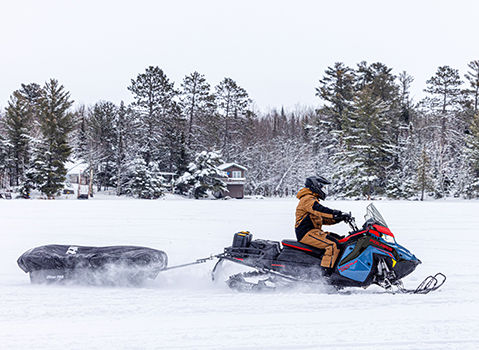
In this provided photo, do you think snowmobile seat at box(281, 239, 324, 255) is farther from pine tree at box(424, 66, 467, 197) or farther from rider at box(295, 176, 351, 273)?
pine tree at box(424, 66, 467, 197)

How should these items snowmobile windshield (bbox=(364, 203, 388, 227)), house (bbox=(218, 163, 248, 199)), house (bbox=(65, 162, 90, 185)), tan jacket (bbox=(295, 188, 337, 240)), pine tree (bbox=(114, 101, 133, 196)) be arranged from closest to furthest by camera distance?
snowmobile windshield (bbox=(364, 203, 388, 227))
tan jacket (bbox=(295, 188, 337, 240))
house (bbox=(218, 163, 248, 199))
pine tree (bbox=(114, 101, 133, 196))
house (bbox=(65, 162, 90, 185))

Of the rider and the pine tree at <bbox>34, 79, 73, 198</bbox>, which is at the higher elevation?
the pine tree at <bbox>34, 79, 73, 198</bbox>

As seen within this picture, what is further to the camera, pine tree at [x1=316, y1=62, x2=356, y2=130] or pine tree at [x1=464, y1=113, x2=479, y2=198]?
pine tree at [x1=316, y1=62, x2=356, y2=130]

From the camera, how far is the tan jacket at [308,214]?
5.14 meters

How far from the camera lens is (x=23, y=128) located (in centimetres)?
4212

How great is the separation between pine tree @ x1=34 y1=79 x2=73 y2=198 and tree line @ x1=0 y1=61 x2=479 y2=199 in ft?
0.31

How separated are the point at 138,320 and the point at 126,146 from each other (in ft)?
151

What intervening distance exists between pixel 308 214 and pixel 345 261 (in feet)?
2.40

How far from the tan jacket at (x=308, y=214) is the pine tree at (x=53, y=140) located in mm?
34635

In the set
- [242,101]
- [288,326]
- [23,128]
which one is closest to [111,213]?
[288,326]

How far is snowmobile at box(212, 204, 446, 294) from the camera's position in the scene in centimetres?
483

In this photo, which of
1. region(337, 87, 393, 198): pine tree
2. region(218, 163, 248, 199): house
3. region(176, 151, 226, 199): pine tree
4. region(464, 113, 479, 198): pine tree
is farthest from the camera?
region(218, 163, 248, 199): house

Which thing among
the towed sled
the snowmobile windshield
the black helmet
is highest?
the black helmet

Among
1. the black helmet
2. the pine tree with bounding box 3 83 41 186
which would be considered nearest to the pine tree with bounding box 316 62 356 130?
the pine tree with bounding box 3 83 41 186
